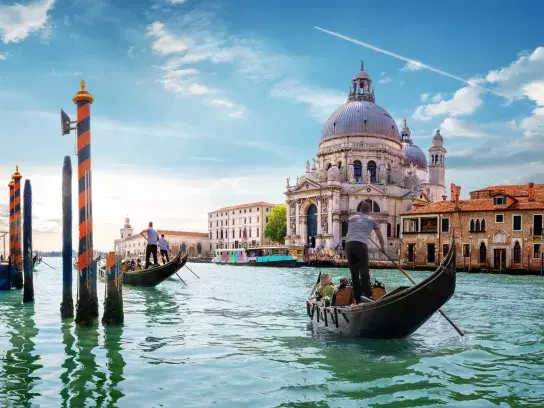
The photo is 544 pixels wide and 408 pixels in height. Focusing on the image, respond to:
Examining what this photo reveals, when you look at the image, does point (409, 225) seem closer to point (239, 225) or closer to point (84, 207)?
point (84, 207)

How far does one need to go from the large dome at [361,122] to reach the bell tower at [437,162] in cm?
1245

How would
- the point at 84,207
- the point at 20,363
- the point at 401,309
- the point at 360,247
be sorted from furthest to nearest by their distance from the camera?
the point at 84,207 → the point at 360,247 → the point at 401,309 → the point at 20,363

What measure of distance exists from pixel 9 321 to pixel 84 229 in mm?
2452

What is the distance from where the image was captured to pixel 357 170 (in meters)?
54.4

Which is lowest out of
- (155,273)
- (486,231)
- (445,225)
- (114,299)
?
(155,273)

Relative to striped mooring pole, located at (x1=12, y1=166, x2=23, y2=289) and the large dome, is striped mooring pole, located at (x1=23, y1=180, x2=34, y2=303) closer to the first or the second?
striped mooring pole, located at (x1=12, y1=166, x2=23, y2=289)

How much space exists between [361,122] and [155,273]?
40.4 metres

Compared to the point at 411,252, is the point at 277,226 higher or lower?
higher

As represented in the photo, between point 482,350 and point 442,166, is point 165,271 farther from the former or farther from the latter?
point 442,166

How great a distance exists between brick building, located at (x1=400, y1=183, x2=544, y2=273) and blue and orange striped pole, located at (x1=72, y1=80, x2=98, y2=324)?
27.0m

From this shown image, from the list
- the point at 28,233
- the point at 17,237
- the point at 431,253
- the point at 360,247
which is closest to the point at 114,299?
the point at 360,247

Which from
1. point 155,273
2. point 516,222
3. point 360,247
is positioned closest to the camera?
point 360,247

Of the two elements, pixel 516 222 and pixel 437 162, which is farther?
pixel 437 162

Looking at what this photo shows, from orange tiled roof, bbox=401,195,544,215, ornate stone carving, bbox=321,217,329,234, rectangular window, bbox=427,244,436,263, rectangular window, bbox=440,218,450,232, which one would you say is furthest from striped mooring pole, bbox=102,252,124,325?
ornate stone carving, bbox=321,217,329,234
